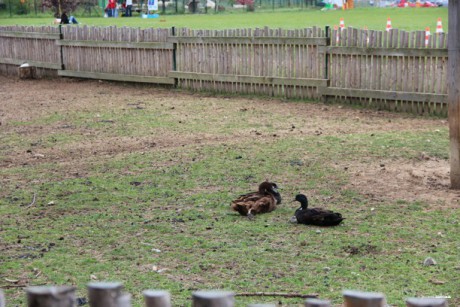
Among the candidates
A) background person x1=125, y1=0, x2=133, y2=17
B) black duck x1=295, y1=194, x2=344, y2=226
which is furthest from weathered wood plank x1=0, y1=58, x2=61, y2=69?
background person x1=125, y1=0, x2=133, y2=17

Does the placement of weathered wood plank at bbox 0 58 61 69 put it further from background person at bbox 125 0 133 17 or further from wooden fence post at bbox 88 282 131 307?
background person at bbox 125 0 133 17

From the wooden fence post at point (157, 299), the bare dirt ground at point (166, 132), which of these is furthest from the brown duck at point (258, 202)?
the wooden fence post at point (157, 299)

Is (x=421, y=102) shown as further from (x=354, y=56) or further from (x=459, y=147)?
(x=459, y=147)

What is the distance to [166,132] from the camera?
13.6 meters

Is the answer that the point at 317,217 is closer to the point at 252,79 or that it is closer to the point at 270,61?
the point at 270,61

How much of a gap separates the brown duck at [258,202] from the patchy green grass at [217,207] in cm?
11

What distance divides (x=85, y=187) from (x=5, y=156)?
2780 millimetres

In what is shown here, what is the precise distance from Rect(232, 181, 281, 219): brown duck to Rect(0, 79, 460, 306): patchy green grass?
0.37 ft

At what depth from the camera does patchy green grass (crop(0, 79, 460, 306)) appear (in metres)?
6.35

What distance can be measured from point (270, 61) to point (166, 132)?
455cm

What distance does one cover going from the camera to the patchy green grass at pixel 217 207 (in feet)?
20.8

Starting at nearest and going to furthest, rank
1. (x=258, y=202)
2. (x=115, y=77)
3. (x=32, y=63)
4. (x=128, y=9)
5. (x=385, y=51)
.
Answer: (x=258, y=202), (x=385, y=51), (x=115, y=77), (x=32, y=63), (x=128, y=9)

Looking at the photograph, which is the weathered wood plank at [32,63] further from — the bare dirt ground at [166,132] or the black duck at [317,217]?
the black duck at [317,217]

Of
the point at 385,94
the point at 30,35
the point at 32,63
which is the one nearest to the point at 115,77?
the point at 32,63
